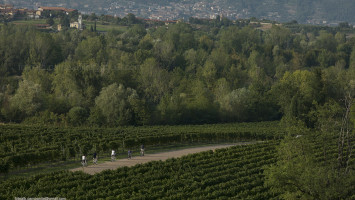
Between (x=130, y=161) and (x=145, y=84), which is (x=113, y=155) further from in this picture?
(x=145, y=84)

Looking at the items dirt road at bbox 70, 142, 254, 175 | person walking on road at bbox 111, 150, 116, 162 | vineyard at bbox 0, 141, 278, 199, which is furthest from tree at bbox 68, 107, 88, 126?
vineyard at bbox 0, 141, 278, 199

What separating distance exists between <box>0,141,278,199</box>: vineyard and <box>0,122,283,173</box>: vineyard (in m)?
6.76

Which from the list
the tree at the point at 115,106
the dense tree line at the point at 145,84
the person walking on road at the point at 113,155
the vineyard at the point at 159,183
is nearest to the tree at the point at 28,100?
the dense tree line at the point at 145,84

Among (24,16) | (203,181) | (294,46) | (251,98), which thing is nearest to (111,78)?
(251,98)

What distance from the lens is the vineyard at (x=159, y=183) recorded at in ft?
121

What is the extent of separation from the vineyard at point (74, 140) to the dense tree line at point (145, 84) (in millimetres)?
12920

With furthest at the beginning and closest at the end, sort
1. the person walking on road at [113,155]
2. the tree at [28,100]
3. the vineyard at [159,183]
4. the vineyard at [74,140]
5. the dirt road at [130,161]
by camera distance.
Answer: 1. the tree at [28,100]
2. the person walking on road at [113,155]
3. the vineyard at [74,140]
4. the dirt road at [130,161]
5. the vineyard at [159,183]

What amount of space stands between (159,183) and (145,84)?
62355mm

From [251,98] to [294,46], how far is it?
8671 centimetres

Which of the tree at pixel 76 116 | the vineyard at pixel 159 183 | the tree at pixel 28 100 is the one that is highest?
the vineyard at pixel 159 183

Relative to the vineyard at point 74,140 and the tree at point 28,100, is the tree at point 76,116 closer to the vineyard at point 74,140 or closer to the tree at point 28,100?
the tree at point 28,100

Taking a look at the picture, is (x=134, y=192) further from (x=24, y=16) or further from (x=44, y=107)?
(x=24, y=16)

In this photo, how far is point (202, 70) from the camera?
383ft

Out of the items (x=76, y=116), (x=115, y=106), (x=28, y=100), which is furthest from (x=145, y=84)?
(x=28, y=100)
